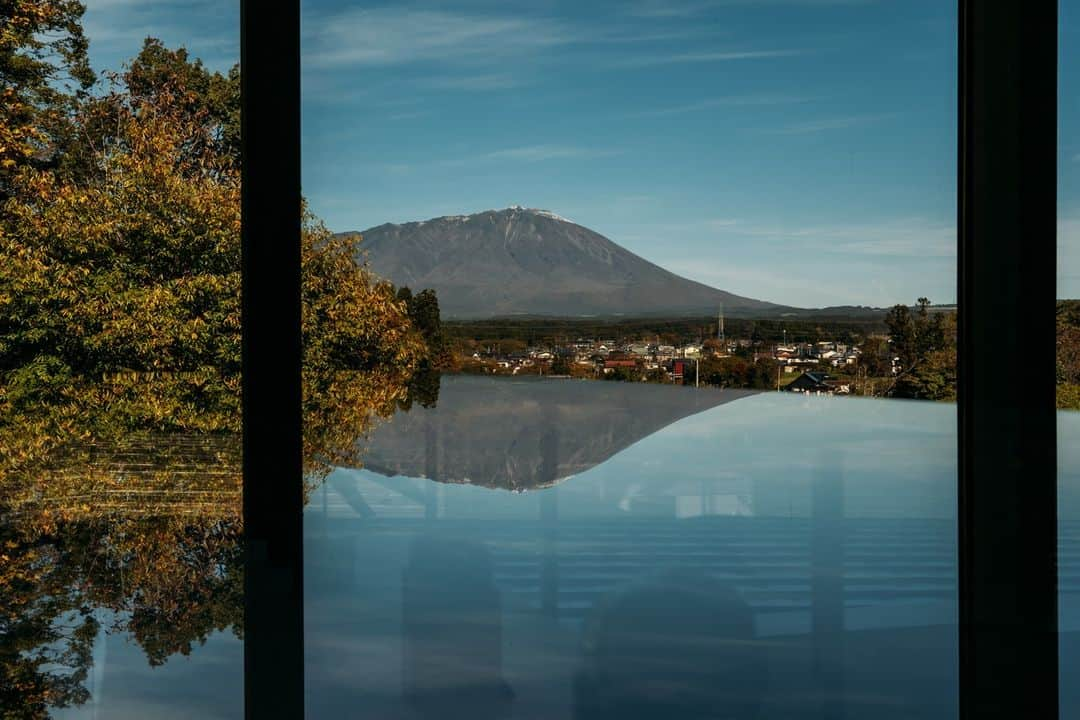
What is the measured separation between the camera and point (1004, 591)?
40.6 inches

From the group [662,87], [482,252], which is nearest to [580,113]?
[662,87]

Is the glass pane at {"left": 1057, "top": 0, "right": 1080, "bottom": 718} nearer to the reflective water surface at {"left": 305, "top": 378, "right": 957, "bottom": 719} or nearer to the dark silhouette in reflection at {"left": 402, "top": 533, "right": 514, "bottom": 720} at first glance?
the reflective water surface at {"left": 305, "top": 378, "right": 957, "bottom": 719}

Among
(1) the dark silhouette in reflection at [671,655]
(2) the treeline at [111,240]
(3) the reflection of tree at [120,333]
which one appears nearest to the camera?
(1) the dark silhouette in reflection at [671,655]

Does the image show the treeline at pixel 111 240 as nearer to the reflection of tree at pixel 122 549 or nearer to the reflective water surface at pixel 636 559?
the reflection of tree at pixel 122 549

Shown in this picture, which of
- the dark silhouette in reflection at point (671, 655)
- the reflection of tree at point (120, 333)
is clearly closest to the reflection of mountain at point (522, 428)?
the dark silhouette in reflection at point (671, 655)

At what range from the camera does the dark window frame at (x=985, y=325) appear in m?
0.98

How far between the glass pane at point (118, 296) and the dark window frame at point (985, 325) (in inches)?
111

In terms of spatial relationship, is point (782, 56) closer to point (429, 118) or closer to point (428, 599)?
point (429, 118)

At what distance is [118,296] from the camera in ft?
14.2

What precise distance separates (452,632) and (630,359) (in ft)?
2.81

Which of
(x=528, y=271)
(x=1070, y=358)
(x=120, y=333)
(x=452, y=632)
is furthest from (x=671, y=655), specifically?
(x=120, y=333)

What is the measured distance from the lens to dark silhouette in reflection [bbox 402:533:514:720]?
192cm

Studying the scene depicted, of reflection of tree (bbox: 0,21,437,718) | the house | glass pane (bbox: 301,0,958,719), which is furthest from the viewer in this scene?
reflection of tree (bbox: 0,21,437,718)

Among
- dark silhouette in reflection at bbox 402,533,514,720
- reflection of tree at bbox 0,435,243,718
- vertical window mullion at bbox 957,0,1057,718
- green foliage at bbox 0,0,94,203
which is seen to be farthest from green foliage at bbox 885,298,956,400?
green foliage at bbox 0,0,94,203
